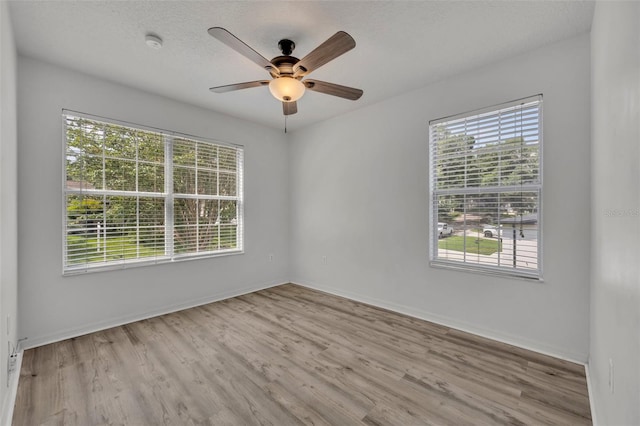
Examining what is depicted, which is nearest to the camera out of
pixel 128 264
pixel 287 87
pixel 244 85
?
pixel 287 87

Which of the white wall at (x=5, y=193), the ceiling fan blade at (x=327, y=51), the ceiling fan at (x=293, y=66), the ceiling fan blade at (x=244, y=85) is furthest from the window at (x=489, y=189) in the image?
the white wall at (x=5, y=193)

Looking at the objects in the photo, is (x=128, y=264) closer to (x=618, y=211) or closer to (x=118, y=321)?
(x=118, y=321)

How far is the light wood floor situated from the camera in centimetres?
176

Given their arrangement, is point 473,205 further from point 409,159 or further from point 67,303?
point 67,303

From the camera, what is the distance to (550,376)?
6.97 ft

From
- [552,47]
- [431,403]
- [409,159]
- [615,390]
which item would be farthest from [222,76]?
[615,390]

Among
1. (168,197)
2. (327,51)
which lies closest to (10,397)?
(168,197)

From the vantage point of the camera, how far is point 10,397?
1.83 meters

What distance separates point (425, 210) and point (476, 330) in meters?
1.33

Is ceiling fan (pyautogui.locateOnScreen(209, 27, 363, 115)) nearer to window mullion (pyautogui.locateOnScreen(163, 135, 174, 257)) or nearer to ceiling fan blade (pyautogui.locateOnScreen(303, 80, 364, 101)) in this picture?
ceiling fan blade (pyautogui.locateOnScreen(303, 80, 364, 101))

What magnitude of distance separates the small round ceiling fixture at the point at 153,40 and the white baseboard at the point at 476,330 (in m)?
3.54

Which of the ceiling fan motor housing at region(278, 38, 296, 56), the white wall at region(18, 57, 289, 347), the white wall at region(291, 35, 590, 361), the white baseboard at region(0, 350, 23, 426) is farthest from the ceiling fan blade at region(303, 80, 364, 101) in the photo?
the white baseboard at region(0, 350, 23, 426)

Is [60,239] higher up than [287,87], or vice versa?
[287,87]

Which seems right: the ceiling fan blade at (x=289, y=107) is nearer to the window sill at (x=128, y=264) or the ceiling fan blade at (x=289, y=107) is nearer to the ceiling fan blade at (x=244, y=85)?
the ceiling fan blade at (x=244, y=85)
